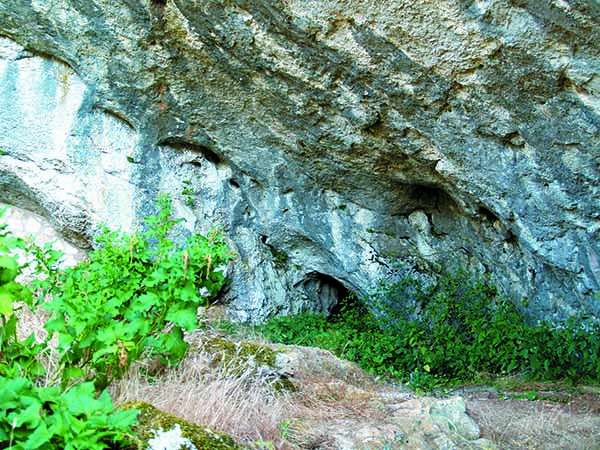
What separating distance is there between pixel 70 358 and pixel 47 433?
908 millimetres

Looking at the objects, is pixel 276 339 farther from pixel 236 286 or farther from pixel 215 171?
pixel 215 171

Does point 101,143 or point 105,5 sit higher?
point 105,5

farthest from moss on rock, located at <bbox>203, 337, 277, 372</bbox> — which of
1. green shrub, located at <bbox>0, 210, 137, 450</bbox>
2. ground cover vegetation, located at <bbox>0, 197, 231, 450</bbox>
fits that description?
green shrub, located at <bbox>0, 210, 137, 450</bbox>

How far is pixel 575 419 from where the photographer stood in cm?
396

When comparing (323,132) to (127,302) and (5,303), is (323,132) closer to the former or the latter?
(127,302)

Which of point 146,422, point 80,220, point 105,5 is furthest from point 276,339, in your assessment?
point 146,422

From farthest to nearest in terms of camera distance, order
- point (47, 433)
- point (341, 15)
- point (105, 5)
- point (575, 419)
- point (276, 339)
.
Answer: point (276, 339) → point (105, 5) → point (341, 15) → point (575, 419) → point (47, 433)

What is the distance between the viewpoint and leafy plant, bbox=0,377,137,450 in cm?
212

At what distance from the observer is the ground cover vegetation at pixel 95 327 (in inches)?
86.4

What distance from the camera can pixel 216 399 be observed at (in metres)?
3.18

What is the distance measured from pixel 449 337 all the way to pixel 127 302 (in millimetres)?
3698

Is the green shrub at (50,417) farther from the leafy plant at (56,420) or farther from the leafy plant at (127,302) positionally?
the leafy plant at (127,302)

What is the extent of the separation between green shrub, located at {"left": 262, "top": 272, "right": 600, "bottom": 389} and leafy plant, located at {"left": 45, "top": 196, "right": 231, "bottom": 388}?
284 centimetres

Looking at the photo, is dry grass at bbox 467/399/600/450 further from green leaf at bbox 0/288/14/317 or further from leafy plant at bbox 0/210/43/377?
green leaf at bbox 0/288/14/317
